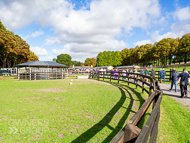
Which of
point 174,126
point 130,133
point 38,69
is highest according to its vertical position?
point 38,69

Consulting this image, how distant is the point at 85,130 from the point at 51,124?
113 centimetres

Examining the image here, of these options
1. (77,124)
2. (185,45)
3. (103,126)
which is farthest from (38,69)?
(185,45)

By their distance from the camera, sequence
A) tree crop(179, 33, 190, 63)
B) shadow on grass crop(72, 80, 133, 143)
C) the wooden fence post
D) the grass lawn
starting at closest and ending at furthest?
1. the wooden fence post
2. shadow on grass crop(72, 80, 133, 143)
3. the grass lawn
4. tree crop(179, 33, 190, 63)

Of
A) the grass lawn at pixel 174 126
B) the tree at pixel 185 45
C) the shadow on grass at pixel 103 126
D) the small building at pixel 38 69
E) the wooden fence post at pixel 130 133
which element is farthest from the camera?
the tree at pixel 185 45

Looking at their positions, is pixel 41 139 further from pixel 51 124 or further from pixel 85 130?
pixel 85 130

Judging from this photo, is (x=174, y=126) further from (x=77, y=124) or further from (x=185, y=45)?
(x=185, y=45)

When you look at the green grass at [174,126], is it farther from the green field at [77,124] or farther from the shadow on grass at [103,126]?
the shadow on grass at [103,126]

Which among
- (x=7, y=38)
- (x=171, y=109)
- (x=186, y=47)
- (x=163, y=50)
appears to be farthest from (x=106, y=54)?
(x=171, y=109)

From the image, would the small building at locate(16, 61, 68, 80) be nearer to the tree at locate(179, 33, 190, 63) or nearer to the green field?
the green field

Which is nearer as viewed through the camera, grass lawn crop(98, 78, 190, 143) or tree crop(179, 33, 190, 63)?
grass lawn crop(98, 78, 190, 143)

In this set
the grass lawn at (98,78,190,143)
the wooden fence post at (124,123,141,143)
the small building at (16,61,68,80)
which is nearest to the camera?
the wooden fence post at (124,123,141,143)

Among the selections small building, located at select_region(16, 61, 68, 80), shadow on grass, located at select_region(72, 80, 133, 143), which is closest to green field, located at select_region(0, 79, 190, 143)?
shadow on grass, located at select_region(72, 80, 133, 143)

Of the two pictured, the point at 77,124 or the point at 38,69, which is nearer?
the point at 77,124

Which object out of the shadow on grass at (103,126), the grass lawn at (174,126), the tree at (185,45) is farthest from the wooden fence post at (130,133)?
the tree at (185,45)
